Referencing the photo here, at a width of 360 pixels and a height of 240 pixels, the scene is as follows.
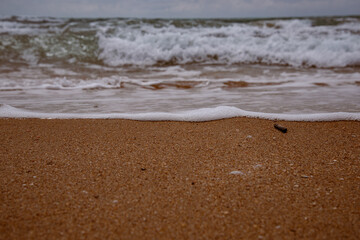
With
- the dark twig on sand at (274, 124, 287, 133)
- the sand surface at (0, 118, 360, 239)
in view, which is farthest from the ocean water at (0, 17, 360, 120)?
the sand surface at (0, 118, 360, 239)

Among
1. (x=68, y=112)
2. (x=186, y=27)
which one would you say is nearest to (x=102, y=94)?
(x=68, y=112)

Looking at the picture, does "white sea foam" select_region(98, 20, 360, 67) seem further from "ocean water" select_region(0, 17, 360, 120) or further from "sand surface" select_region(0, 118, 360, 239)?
"sand surface" select_region(0, 118, 360, 239)

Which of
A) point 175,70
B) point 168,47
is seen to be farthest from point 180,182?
point 168,47

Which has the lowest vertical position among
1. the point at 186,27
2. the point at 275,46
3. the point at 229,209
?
the point at 229,209

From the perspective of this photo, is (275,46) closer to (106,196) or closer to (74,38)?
(74,38)

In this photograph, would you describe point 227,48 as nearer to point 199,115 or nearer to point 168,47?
point 168,47
